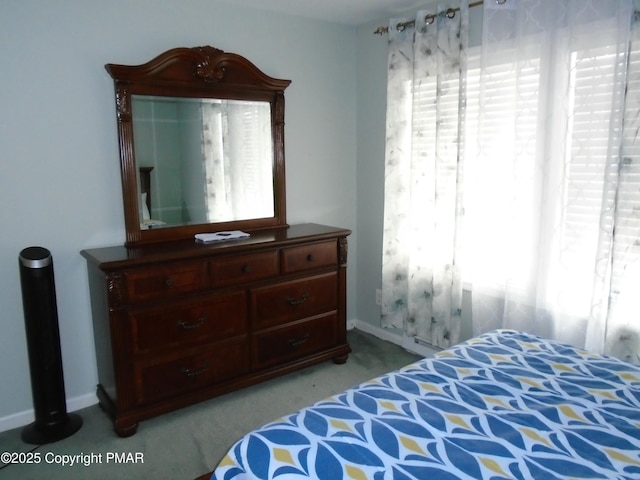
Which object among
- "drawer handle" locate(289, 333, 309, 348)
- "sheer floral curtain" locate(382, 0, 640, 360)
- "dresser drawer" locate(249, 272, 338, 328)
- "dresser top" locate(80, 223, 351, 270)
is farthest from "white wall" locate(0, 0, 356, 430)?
"sheer floral curtain" locate(382, 0, 640, 360)

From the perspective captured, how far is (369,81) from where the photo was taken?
143 inches

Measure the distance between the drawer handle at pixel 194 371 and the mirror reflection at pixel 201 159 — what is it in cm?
87

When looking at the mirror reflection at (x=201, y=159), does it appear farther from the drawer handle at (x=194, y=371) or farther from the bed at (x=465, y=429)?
the bed at (x=465, y=429)

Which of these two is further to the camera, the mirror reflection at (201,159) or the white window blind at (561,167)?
the mirror reflection at (201,159)

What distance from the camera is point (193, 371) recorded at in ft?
8.62

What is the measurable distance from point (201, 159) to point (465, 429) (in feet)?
7.40

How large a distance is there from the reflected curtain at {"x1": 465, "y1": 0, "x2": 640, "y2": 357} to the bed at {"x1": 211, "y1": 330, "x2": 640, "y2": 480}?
70 cm

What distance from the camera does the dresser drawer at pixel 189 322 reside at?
2438mm

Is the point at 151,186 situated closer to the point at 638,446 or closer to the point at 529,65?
the point at 529,65

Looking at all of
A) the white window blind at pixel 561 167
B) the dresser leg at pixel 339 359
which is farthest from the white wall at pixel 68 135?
the white window blind at pixel 561 167

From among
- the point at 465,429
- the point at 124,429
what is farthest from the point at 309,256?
the point at 465,429

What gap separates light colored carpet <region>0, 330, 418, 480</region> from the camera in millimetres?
2215

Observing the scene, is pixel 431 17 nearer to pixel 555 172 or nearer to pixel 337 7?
pixel 337 7

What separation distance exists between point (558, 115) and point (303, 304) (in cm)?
184
